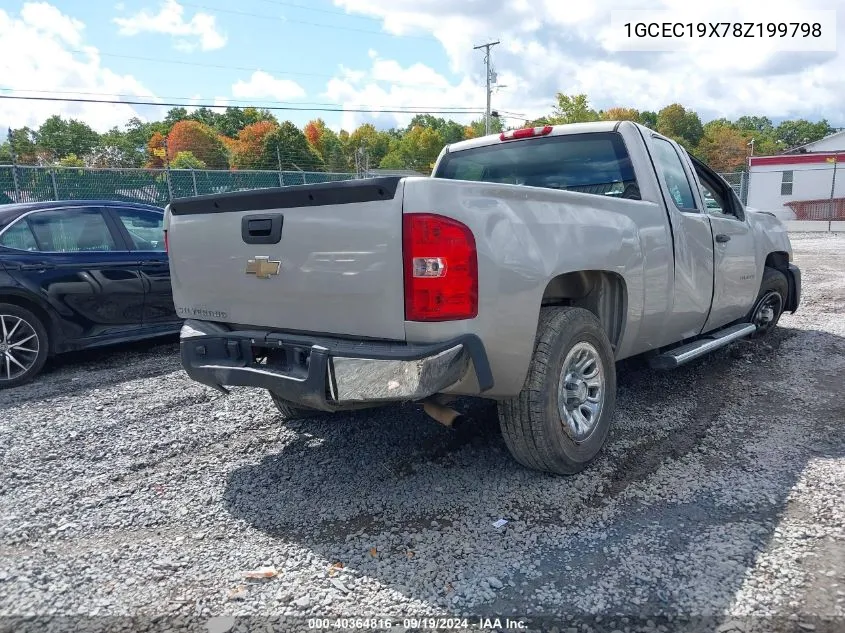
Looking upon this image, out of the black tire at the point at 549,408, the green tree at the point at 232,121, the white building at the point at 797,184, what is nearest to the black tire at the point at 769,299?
the black tire at the point at 549,408

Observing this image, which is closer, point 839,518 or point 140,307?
point 839,518

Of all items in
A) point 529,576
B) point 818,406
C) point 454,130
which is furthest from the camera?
point 454,130

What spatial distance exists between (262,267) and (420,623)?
1.83 metres

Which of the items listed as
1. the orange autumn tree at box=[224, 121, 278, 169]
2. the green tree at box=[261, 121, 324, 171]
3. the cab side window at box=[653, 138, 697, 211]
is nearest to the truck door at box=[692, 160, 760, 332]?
the cab side window at box=[653, 138, 697, 211]

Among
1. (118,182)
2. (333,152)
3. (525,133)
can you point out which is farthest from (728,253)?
(333,152)

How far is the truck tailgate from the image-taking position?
275cm

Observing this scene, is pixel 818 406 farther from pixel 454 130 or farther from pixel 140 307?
pixel 454 130

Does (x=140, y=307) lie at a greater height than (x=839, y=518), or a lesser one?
greater

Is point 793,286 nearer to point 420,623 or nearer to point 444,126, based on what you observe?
point 420,623

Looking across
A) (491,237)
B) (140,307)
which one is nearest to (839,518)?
(491,237)

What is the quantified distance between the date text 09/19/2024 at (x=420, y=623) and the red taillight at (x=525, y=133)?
3370mm

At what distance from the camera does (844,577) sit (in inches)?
97.2

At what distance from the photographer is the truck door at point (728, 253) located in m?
4.80

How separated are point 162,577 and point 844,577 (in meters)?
2.77
